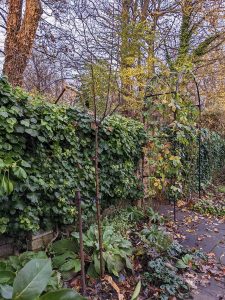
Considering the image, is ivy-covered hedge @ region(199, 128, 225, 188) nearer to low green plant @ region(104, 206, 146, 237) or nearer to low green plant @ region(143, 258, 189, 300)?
low green plant @ region(104, 206, 146, 237)

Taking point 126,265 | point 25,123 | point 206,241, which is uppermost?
point 25,123

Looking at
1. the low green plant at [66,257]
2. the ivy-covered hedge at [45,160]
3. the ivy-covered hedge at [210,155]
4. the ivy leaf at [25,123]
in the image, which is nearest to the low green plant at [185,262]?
the low green plant at [66,257]

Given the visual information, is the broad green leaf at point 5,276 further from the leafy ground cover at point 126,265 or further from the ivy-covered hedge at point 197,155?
the ivy-covered hedge at point 197,155

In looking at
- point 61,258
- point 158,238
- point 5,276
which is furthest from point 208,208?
point 5,276

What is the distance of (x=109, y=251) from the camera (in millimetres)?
3057

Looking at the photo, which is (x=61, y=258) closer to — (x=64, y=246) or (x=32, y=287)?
(x=64, y=246)

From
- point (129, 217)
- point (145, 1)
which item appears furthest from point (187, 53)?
point (129, 217)

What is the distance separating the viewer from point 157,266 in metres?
3.05

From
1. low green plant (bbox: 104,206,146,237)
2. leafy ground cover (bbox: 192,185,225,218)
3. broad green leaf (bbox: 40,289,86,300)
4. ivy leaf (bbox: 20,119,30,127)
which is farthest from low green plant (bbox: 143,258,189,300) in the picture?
leafy ground cover (bbox: 192,185,225,218)

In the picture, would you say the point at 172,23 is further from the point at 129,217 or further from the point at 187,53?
the point at 129,217

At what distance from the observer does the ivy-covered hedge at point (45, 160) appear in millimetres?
2637

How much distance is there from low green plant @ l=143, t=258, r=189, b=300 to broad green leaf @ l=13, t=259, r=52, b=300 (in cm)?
208

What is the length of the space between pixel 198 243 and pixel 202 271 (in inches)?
33.1

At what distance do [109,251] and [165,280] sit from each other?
629 mm
